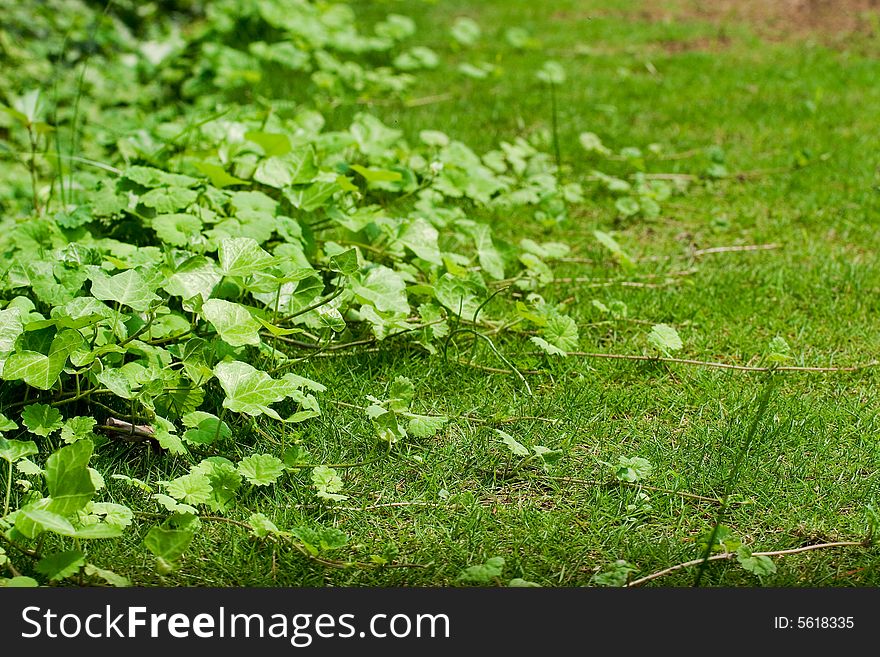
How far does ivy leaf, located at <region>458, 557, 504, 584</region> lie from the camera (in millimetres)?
1819

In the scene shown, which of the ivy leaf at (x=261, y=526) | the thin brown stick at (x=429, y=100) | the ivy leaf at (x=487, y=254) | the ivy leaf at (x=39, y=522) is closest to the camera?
the ivy leaf at (x=39, y=522)

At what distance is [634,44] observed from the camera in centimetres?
529

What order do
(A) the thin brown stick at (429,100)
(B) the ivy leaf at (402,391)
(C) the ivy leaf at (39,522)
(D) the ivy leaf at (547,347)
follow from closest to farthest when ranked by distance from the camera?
(C) the ivy leaf at (39,522)
(B) the ivy leaf at (402,391)
(D) the ivy leaf at (547,347)
(A) the thin brown stick at (429,100)

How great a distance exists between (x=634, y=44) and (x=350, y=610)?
14.1 ft

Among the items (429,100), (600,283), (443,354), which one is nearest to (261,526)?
(443,354)

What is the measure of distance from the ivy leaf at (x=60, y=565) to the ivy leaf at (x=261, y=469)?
1.24 ft

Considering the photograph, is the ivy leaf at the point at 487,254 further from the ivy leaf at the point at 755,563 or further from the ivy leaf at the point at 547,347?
the ivy leaf at the point at 755,563

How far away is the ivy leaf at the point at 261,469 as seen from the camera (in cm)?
200

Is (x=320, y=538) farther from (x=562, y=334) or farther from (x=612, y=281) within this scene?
(x=612, y=281)


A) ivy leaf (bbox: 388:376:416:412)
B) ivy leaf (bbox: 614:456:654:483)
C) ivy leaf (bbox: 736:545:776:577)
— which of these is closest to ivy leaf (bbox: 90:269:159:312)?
ivy leaf (bbox: 388:376:416:412)

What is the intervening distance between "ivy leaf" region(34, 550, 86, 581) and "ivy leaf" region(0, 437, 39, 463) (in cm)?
31

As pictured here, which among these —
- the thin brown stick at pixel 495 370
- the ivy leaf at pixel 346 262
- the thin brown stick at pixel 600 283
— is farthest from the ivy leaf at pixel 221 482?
the thin brown stick at pixel 600 283

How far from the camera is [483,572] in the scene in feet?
5.98

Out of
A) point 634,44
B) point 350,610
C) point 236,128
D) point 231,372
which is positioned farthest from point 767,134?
point 350,610
